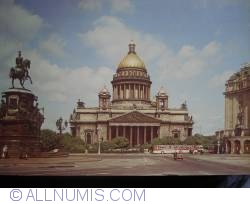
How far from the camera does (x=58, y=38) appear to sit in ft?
16.5

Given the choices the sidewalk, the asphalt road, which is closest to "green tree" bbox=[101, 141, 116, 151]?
the asphalt road

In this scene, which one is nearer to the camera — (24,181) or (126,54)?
(24,181)

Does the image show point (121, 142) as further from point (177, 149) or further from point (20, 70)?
point (20, 70)

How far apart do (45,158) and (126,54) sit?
145 centimetres

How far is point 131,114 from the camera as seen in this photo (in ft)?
20.6

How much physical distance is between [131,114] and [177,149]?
41.6 inches

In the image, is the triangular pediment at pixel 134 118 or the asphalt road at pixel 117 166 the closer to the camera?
the asphalt road at pixel 117 166

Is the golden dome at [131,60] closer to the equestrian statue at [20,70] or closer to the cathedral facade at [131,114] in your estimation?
the cathedral facade at [131,114]

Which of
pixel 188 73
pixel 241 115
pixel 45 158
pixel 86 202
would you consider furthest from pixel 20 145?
pixel 241 115

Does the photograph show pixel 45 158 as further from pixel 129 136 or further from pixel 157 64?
pixel 157 64

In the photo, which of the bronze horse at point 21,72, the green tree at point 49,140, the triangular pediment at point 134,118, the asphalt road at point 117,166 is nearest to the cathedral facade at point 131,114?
the triangular pediment at point 134,118

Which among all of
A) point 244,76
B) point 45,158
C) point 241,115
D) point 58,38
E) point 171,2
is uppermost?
point 171,2

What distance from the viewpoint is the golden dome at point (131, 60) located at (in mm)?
5078

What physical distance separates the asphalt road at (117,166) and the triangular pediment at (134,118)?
98 centimetres
